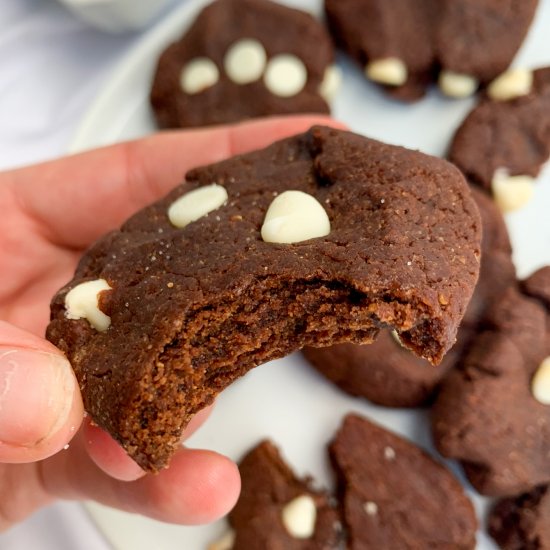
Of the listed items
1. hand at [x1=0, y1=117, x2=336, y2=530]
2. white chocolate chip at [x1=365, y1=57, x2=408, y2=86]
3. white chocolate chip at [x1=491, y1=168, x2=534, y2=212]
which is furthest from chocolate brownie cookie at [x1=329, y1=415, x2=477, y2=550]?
white chocolate chip at [x1=365, y1=57, x2=408, y2=86]

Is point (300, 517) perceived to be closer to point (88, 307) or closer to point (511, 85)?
point (88, 307)

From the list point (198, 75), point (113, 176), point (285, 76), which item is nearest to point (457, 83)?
point (285, 76)

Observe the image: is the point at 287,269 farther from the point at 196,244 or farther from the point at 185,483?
the point at 185,483

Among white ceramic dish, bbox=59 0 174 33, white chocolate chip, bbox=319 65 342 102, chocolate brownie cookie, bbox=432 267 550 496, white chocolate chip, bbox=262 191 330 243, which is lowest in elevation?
chocolate brownie cookie, bbox=432 267 550 496

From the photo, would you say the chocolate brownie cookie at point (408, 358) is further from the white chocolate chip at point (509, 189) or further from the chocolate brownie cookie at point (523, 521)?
the chocolate brownie cookie at point (523, 521)

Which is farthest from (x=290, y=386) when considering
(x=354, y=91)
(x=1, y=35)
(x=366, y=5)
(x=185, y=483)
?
(x=1, y=35)

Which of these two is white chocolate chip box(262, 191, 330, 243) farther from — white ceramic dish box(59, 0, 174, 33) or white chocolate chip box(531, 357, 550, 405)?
white ceramic dish box(59, 0, 174, 33)

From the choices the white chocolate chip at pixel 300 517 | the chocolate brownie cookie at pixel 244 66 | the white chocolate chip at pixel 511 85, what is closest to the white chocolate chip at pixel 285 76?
the chocolate brownie cookie at pixel 244 66
